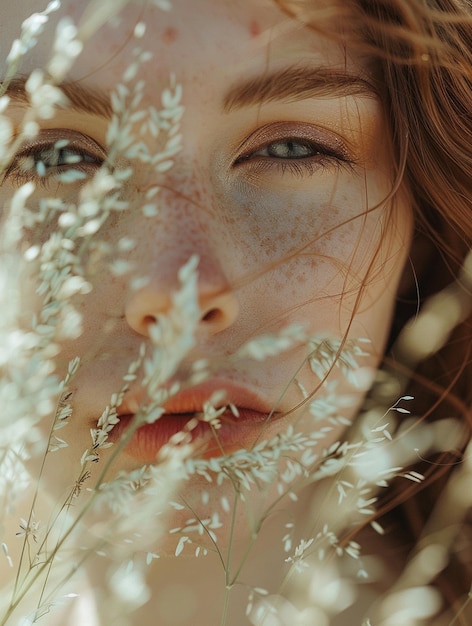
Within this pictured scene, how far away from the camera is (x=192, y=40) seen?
119 cm

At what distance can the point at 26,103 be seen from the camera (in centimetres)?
122

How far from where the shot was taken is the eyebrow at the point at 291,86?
120 centimetres

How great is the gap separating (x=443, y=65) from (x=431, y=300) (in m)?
0.55

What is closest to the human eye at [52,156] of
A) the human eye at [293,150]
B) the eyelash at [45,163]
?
the eyelash at [45,163]

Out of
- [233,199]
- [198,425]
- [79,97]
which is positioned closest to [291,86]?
[233,199]

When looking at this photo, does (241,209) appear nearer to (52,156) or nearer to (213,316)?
(213,316)

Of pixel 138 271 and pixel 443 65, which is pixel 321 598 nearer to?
pixel 138 271

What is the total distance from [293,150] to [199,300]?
415 millimetres

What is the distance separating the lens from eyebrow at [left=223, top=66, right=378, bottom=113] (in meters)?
1.20

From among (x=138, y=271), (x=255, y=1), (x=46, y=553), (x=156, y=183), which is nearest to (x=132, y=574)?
(x=46, y=553)

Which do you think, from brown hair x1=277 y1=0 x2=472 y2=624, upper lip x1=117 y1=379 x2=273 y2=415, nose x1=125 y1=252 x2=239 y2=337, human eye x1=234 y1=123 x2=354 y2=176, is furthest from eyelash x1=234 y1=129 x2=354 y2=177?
upper lip x1=117 y1=379 x2=273 y2=415

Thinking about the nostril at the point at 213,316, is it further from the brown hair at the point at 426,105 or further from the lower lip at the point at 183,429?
the brown hair at the point at 426,105

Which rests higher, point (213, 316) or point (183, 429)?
point (213, 316)

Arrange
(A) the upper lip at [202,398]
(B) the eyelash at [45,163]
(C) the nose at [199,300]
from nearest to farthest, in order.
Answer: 1. (C) the nose at [199,300]
2. (A) the upper lip at [202,398]
3. (B) the eyelash at [45,163]
